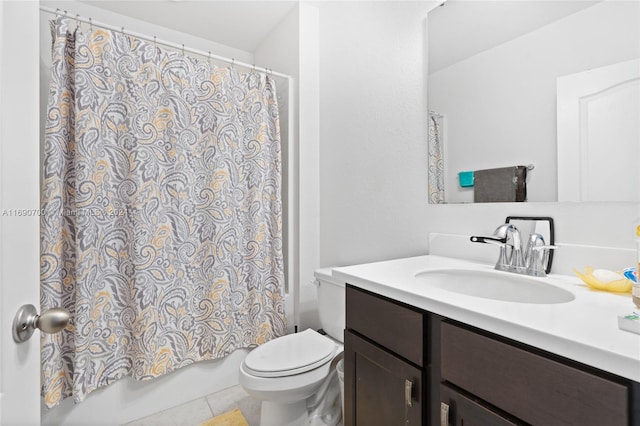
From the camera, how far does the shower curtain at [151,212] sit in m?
1.45

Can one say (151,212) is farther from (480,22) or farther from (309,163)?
(480,22)

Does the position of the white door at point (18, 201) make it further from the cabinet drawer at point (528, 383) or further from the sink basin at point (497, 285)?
the sink basin at point (497, 285)

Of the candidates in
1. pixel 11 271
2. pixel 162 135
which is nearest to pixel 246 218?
pixel 162 135

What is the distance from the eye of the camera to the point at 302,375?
133cm

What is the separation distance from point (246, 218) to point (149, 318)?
74cm

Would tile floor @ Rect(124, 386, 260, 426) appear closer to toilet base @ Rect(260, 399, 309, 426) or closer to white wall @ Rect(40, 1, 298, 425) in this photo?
white wall @ Rect(40, 1, 298, 425)

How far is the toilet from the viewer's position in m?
1.29

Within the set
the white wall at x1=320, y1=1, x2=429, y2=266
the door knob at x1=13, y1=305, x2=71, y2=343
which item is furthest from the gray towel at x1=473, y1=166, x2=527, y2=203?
the door knob at x1=13, y1=305, x2=71, y2=343

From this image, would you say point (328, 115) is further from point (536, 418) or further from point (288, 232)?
point (536, 418)

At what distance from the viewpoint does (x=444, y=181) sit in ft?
4.51

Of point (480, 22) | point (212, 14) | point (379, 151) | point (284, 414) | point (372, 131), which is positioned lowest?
point (284, 414)

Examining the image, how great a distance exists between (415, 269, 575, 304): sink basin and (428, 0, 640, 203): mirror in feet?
1.02

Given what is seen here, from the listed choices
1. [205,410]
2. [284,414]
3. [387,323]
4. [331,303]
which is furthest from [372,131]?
[205,410]

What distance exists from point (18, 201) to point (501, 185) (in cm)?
138
